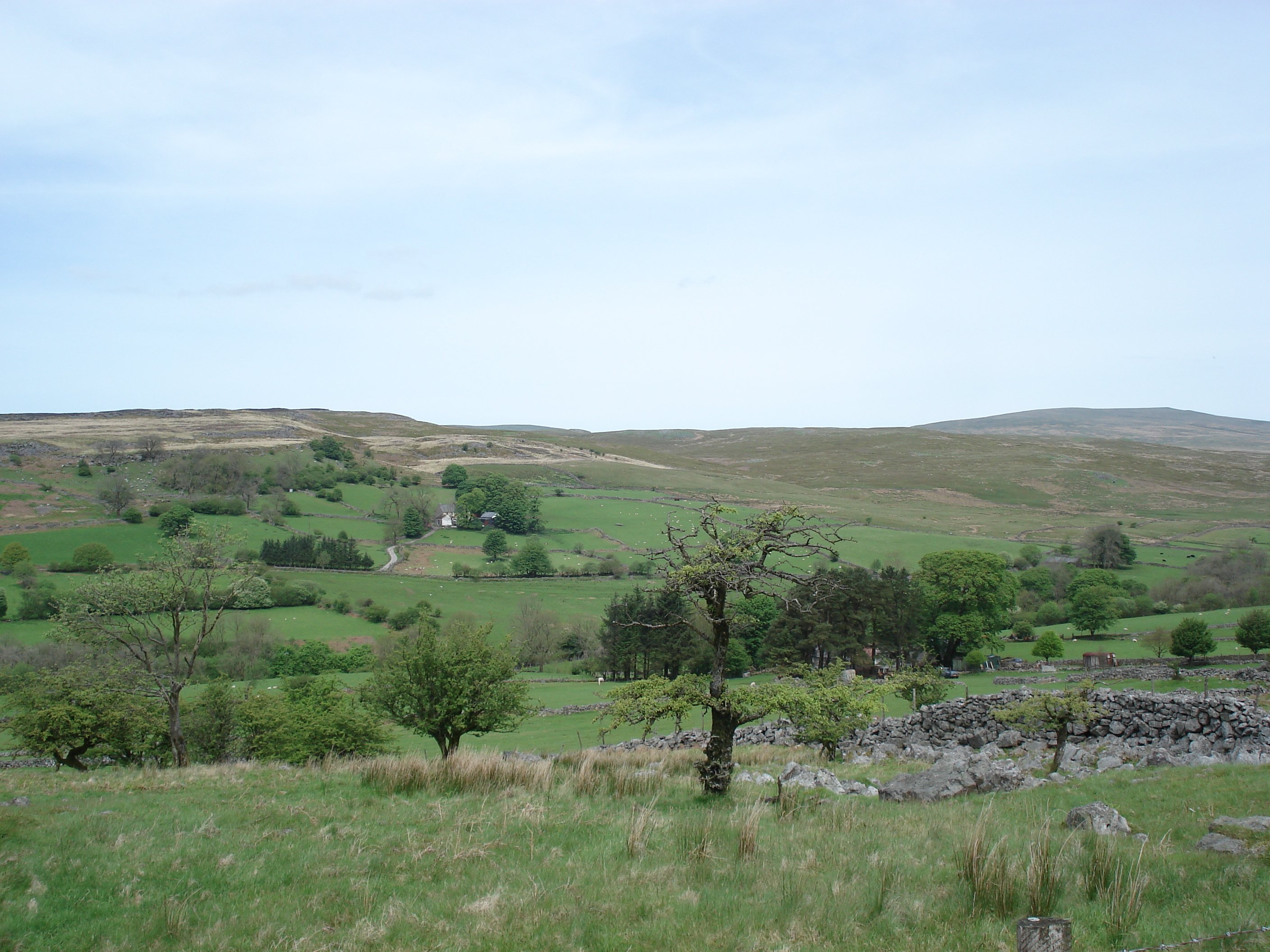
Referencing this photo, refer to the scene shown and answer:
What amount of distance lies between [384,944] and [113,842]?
5.24 metres

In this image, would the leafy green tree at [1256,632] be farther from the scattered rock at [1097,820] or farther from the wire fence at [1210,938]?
the wire fence at [1210,938]

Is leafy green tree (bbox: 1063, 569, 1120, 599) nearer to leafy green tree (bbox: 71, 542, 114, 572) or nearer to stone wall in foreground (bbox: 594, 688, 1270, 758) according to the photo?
stone wall in foreground (bbox: 594, 688, 1270, 758)

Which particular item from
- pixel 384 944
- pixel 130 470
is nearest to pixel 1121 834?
pixel 384 944

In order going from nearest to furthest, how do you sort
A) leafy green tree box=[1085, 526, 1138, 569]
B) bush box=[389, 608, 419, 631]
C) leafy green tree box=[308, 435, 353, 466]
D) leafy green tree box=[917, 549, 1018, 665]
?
leafy green tree box=[917, 549, 1018, 665] < bush box=[389, 608, 419, 631] < leafy green tree box=[1085, 526, 1138, 569] < leafy green tree box=[308, 435, 353, 466]

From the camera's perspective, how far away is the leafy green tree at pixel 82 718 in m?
25.5

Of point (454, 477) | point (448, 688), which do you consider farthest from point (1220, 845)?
point (454, 477)

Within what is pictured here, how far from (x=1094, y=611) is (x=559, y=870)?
192ft

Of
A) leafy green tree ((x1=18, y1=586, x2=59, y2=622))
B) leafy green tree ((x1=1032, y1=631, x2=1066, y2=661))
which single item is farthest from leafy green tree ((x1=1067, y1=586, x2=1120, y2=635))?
leafy green tree ((x1=18, y1=586, x2=59, y2=622))

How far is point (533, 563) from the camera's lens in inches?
3718

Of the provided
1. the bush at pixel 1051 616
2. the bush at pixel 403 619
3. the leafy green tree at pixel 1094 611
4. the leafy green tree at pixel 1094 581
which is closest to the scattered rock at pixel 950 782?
the leafy green tree at pixel 1094 611

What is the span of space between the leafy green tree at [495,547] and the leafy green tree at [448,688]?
7378 centimetres

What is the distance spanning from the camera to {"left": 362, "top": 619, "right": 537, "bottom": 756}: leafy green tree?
23438mm

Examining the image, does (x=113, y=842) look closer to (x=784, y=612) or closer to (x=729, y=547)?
(x=729, y=547)

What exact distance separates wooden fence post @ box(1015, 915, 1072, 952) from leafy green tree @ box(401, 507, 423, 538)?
109377 mm
